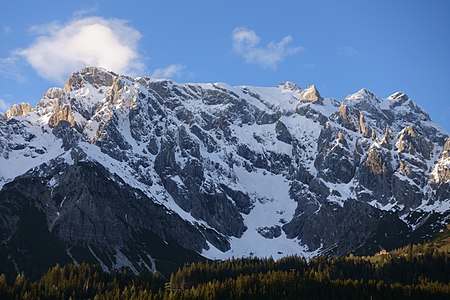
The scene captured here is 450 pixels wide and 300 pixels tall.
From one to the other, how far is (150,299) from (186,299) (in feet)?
37.0

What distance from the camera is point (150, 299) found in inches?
7672

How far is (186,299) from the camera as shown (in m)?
198
